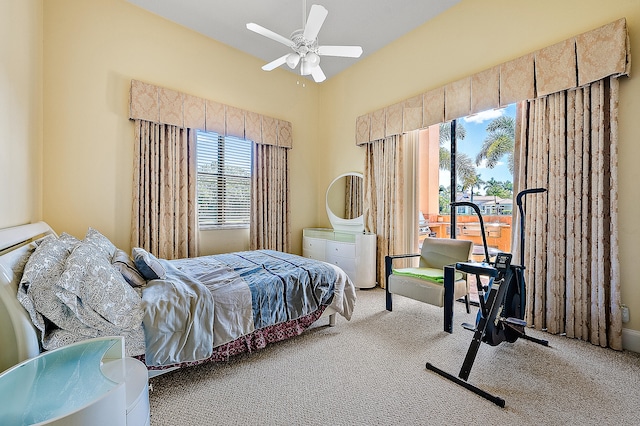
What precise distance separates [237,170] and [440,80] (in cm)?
307

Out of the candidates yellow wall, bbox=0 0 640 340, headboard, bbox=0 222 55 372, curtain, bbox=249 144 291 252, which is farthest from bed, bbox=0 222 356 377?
curtain, bbox=249 144 291 252

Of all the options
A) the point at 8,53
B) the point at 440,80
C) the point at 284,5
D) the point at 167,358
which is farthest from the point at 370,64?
the point at 167,358

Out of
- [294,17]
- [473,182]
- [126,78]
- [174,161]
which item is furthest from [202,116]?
[473,182]

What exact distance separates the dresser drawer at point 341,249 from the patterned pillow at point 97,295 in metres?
2.88

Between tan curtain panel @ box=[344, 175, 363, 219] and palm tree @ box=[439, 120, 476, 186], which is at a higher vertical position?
palm tree @ box=[439, 120, 476, 186]

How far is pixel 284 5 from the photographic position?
10.7ft

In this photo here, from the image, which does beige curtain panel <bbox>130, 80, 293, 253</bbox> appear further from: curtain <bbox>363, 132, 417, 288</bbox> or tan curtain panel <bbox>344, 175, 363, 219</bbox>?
curtain <bbox>363, 132, 417, 288</bbox>

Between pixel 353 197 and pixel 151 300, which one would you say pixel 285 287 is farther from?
pixel 353 197

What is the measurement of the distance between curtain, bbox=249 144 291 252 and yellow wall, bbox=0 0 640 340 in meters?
0.47

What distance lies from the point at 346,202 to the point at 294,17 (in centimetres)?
271

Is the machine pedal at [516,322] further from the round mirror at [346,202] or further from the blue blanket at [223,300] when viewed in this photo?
the round mirror at [346,202]

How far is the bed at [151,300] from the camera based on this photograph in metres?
1.28

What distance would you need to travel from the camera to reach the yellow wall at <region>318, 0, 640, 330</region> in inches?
90.4

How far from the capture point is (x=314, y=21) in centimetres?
230
